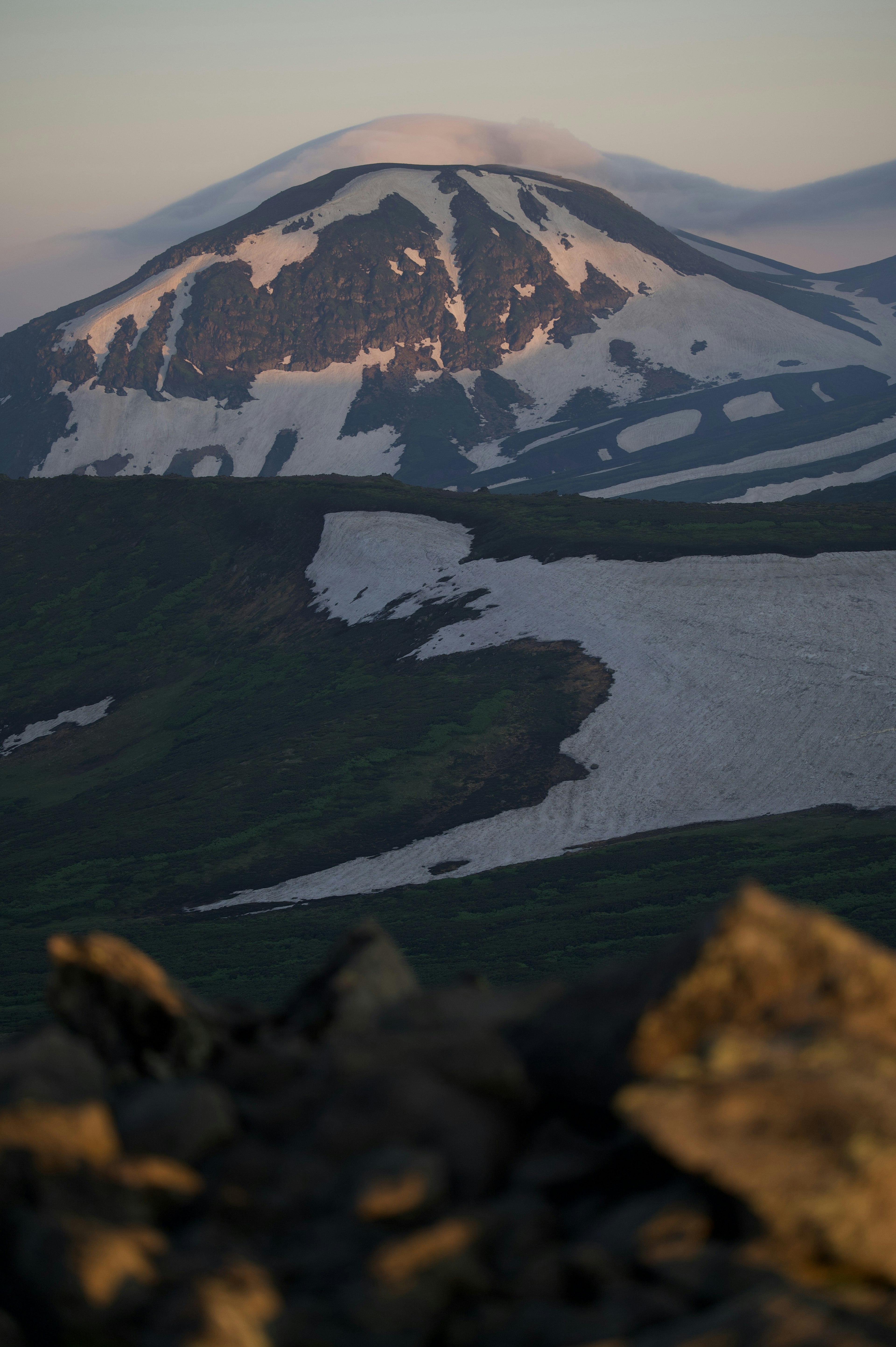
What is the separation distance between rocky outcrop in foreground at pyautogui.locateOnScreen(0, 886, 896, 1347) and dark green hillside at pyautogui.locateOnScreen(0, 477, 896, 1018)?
24227 mm

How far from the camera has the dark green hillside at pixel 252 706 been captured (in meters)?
48.9

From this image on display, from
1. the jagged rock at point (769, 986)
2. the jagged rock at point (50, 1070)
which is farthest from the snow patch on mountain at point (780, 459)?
the jagged rock at point (50, 1070)

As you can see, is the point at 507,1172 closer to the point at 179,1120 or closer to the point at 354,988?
the point at 179,1120

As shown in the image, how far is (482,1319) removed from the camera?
831 cm

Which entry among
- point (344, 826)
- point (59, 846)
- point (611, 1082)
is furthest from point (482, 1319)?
point (59, 846)

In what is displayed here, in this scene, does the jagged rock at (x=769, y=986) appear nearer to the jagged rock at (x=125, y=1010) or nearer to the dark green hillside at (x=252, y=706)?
the jagged rock at (x=125, y=1010)

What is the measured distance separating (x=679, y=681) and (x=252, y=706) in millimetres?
30116

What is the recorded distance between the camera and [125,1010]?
11.7 meters

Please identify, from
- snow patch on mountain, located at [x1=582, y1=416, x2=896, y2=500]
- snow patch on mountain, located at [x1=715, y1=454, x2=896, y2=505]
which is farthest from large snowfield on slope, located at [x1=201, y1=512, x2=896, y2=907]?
snow patch on mountain, located at [x1=582, y1=416, x2=896, y2=500]

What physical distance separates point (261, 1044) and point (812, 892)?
2936 cm

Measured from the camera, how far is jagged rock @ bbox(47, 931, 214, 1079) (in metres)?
11.5

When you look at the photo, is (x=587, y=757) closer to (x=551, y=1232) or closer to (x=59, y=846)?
(x=59, y=846)

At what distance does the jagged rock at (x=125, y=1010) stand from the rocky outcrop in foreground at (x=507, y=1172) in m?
0.07

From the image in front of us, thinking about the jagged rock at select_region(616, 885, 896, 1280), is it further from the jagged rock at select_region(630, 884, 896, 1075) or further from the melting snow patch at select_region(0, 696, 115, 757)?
the melting snow patch at select_region(0, 696, 115, 757)
